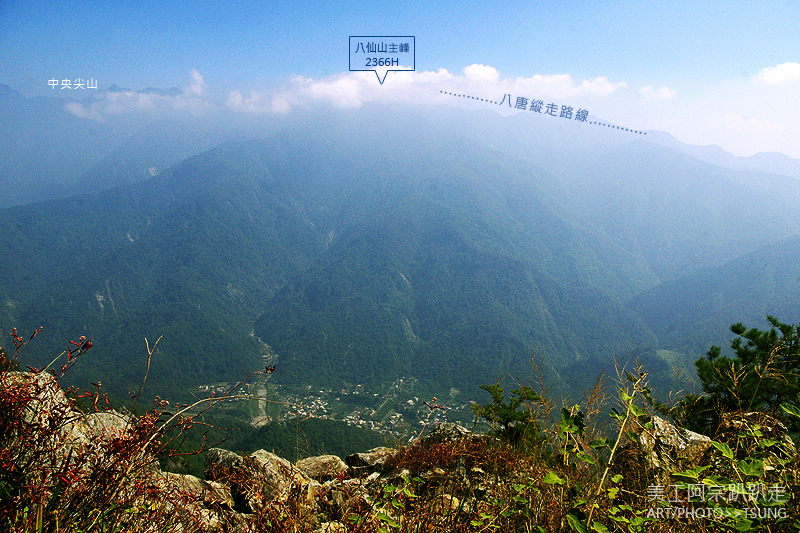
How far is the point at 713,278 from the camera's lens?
185 meters

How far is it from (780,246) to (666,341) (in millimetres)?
85905

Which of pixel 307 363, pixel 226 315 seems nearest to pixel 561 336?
pixel 307 363

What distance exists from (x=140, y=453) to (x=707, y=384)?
1802 cm

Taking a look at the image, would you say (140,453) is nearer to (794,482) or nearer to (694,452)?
(794,482)

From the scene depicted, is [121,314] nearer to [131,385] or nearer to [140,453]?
[131,385]

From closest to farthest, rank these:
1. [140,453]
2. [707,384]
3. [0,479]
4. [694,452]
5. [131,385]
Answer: [0,479], [140,453], [694,452], [707,384], [131,385]

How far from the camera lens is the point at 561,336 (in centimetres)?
16988

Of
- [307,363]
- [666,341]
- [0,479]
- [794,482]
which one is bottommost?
[307,363]

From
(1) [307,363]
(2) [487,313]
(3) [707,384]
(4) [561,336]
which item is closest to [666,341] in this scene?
(4) [561,336]

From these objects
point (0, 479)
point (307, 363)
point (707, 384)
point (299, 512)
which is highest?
point (0, 479)

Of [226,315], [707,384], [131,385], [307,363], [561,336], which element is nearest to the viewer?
[707,384]

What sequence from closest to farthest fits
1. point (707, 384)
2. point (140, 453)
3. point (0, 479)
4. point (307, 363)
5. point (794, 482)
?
1. point (0, 479)
2. point (140, 453)
3. point (794, 482)
4. point (707, 384)
5. point (307, 363)

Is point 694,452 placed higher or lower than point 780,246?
higher

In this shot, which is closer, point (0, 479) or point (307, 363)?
point (0, 479)
